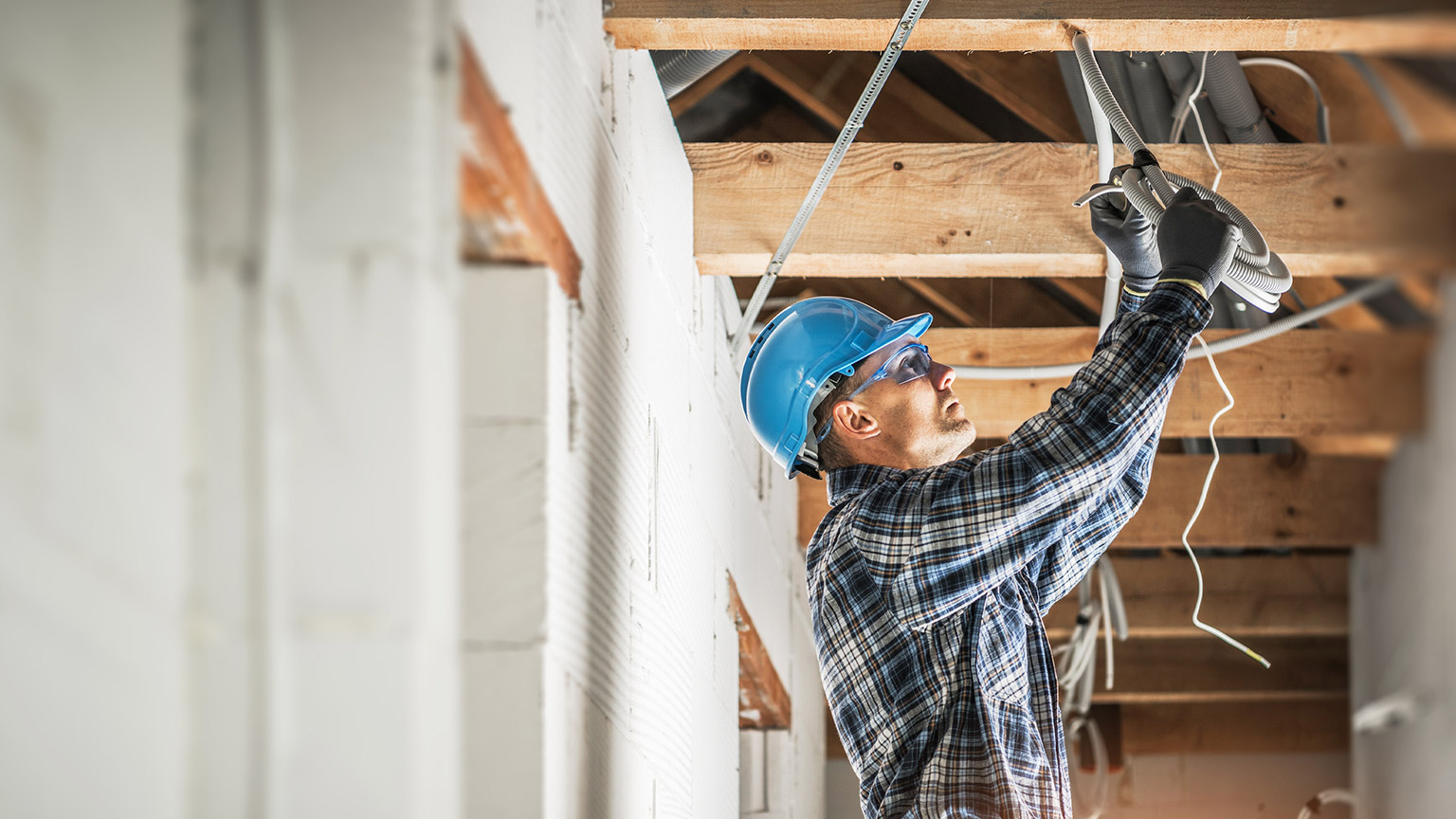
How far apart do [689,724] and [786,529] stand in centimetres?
221

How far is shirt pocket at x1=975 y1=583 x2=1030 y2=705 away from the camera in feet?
6.31

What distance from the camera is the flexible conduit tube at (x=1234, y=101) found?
2.77m

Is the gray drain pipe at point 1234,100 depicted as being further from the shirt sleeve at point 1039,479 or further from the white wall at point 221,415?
the white wall at point 221,415

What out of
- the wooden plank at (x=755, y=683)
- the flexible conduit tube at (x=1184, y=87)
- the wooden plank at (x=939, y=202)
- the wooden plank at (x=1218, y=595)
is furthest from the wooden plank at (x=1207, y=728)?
the wooden plank at (x=939, y=202)

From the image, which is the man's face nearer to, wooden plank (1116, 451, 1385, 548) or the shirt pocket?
the shirt pocket

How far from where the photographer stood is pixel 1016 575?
6.78ft

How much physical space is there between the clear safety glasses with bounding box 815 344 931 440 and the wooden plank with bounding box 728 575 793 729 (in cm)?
95

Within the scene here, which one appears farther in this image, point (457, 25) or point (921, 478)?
point (921, 478)

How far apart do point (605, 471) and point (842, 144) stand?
0.94m

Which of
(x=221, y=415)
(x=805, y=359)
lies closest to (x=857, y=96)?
(x=805, y=359)

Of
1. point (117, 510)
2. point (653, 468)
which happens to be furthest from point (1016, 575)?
point (117, 510)

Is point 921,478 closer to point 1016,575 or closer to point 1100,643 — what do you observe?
point 1016,575

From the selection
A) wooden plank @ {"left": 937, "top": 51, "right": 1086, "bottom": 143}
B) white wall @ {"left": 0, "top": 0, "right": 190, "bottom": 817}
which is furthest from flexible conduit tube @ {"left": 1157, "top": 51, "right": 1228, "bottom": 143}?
white wall @ {"left": 0, "top": 0, "right": 190, "bottom": 817}

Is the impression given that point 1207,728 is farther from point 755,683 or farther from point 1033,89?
point 1033,89
